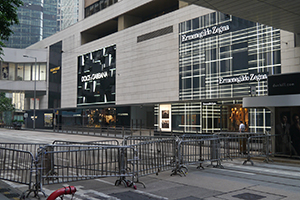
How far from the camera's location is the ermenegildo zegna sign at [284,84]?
14.1 metres

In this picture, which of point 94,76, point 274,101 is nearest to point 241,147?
point 274,101

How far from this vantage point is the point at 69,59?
177 ft

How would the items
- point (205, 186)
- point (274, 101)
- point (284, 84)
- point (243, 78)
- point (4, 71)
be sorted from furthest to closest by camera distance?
point (4, 71) → point (243, 78) → point (284, 84) → point (274, 101) → point (205, 186)

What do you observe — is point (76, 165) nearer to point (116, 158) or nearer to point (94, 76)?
point (116, 158)

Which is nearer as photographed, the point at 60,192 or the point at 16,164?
the point at 60,192

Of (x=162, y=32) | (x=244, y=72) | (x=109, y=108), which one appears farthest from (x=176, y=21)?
(x=109, y=108)

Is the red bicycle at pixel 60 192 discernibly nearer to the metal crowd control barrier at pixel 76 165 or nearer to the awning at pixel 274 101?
the metal crowd control barrier at pixel 76 165

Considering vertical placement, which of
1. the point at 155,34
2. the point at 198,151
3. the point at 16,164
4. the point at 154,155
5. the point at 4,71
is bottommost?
the point at 16,164

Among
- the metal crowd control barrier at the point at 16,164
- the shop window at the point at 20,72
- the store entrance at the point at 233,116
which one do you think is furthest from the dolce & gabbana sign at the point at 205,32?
the shop window at the point at 20,72

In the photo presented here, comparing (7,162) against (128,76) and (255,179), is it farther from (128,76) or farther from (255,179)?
(128,76)

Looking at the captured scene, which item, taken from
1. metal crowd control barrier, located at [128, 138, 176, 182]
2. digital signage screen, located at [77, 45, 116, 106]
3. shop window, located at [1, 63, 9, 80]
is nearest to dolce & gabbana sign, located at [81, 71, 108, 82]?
digital signage screen, located at [77, 45, 116, 106]

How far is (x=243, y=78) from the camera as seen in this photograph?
24578 millimetres

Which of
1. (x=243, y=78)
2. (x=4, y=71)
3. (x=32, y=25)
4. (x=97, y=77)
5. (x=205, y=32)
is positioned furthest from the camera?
(x=32, y=25)

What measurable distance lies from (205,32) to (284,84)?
15.0 meters
